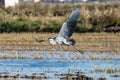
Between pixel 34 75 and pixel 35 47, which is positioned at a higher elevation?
pixel 35 47

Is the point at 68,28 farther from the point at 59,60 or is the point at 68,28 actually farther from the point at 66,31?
the point at 59,60

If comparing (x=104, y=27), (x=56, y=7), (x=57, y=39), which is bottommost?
(x=57, y=39)

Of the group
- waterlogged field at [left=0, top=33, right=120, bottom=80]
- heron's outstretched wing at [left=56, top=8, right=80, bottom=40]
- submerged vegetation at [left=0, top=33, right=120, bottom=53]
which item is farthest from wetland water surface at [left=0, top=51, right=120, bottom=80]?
heron's outstretched wing at [left=56, top=8, right=80, bottom=40]

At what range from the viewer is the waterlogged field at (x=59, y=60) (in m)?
14.1

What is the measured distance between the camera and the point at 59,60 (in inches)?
704

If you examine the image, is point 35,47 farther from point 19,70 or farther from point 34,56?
point 19,70

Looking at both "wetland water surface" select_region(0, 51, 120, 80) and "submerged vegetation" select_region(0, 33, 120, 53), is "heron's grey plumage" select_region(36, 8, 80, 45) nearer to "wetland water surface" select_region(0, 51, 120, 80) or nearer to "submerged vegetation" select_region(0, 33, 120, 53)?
"wetland water surface" select_region(0, 51, 120, 80)

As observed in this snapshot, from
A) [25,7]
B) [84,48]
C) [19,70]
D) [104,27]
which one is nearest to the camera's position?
[19,70]

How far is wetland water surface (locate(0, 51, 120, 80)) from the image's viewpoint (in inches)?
557

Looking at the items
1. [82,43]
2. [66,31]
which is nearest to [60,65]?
[66,31]

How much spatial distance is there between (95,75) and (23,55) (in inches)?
215

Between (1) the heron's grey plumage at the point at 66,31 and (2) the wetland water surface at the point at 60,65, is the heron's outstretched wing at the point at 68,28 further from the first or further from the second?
(2) the wetland water surface at the point at 60,65

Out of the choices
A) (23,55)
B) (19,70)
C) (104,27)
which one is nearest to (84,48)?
(23,55)

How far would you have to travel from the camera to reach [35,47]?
22.4 metres
